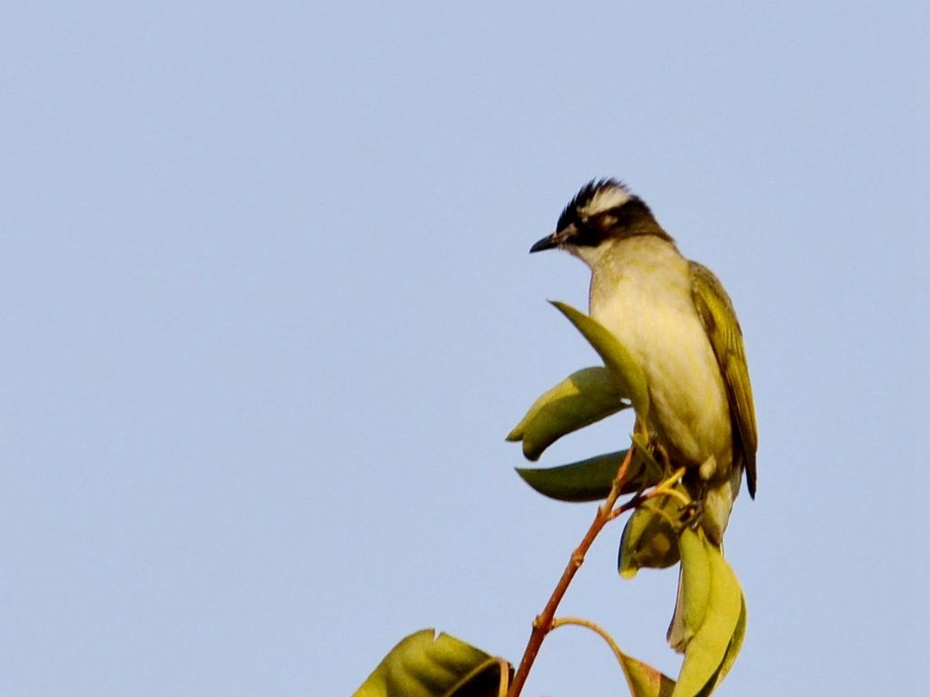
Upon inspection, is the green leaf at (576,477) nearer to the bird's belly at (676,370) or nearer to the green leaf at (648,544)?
the green leaf at (648,544)

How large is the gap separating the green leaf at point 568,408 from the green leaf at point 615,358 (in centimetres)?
14

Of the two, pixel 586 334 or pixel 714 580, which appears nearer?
pixel 586 334

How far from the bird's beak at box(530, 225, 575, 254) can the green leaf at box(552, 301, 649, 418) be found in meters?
3.06

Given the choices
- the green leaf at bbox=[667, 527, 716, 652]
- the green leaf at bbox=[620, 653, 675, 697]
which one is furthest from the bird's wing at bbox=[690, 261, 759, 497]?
the green leaf at bbox=[620, 653, 675, 697]

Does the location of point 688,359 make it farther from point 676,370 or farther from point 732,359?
point 732,359

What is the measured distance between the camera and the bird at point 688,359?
5945mm

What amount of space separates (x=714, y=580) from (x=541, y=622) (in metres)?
1.08

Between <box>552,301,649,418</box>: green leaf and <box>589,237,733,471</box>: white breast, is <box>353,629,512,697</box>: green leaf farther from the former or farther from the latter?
<box>589,237,733,471</box>: white breast

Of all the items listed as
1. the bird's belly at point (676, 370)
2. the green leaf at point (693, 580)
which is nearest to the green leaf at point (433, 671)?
the green leaf at point (693, 580)

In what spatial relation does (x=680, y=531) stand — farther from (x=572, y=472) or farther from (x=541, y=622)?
(x=541, y=622)

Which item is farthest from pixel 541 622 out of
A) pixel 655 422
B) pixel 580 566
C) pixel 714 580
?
pixel 655 422

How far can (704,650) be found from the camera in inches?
156

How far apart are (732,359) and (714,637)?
97.1 inches

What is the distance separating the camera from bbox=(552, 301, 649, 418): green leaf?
12.5 feet
